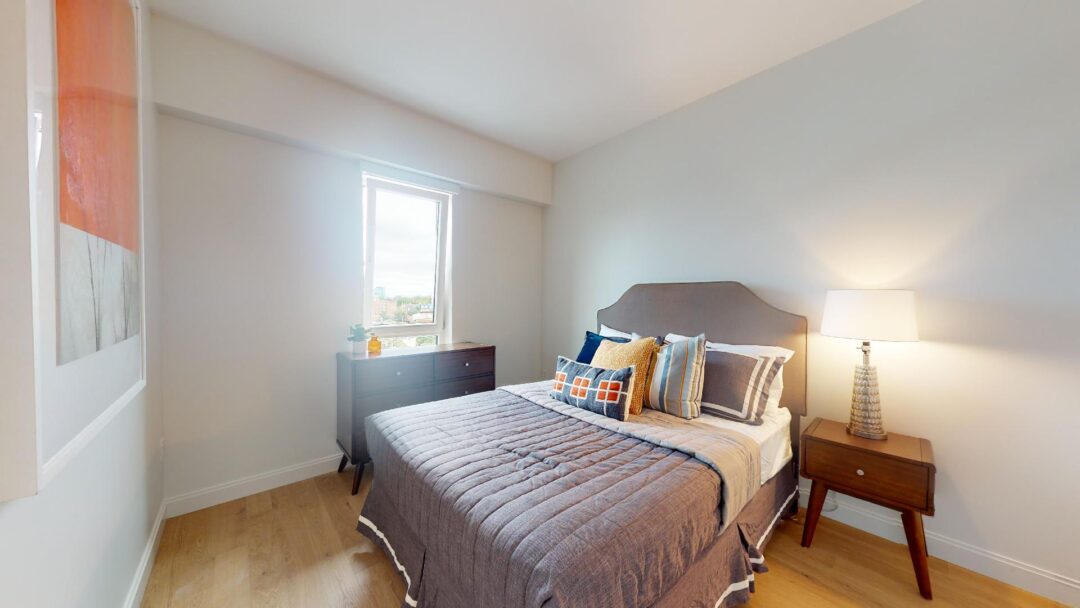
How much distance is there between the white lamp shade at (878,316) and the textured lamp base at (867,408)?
251 mm

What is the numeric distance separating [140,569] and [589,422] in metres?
1.99

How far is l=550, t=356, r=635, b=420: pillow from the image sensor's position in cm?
195

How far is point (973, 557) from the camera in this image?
5.65 feet

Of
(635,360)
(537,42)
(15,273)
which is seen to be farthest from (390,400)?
(537,42)

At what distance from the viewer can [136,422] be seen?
1516 millimetres

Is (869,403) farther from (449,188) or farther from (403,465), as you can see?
(449,188)

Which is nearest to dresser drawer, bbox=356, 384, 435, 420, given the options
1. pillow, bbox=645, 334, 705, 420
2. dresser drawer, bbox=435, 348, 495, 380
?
dresser drawer, bbox=435, 348, 495, 380

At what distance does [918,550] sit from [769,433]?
681 millimetres

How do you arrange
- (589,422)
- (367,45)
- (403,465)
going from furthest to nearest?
(367,45), (589,422), (403,465)

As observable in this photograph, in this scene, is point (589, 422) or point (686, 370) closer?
point (589, 422)

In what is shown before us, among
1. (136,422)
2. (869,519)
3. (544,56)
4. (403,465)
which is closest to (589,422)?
(403,465)

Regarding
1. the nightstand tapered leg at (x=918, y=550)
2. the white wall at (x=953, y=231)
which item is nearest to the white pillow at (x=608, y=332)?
the white wall at (x=953, y=231)

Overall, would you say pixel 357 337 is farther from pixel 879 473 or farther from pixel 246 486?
pixel 879 473

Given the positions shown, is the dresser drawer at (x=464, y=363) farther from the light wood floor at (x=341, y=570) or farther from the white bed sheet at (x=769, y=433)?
the white bed sheet at (x=769, y=433)
